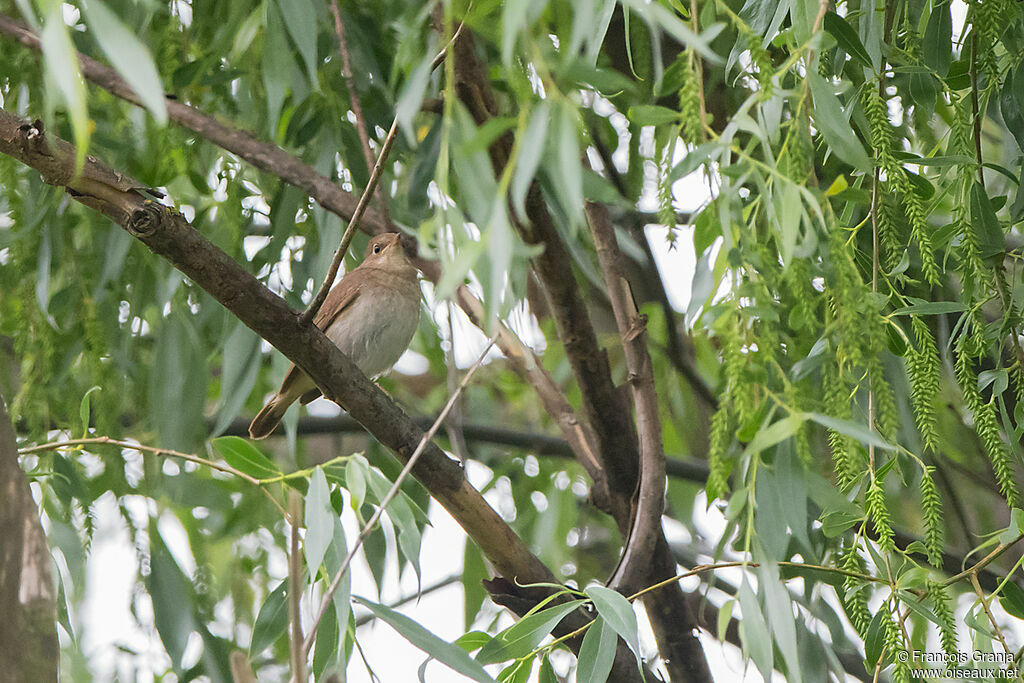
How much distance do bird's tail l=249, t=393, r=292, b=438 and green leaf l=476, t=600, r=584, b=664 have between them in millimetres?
1640

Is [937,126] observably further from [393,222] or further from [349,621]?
[349,621]

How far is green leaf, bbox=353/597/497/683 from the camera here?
1.58 metres

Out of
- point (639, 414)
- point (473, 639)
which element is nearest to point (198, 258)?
point (473, 639)

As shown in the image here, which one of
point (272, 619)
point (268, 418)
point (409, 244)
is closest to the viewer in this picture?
point (272, 619)

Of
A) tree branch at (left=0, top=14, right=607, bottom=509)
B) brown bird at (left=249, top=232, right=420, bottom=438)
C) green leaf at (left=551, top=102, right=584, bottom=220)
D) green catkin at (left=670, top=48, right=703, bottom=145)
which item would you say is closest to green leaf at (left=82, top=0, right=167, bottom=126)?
green leaf at (left=551, top=102, right=584, bottom=220)

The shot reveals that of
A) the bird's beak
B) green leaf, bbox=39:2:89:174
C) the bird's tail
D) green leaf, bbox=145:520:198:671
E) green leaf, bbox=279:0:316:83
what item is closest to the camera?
green leaf, bbox=39:2:89:174

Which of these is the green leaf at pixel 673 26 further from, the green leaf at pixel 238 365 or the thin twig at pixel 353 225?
the green leaf at pixel 238 365

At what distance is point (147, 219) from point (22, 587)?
1.96 feet

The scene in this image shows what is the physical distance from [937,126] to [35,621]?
8.24 feet

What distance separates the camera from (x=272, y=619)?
72.6 inches

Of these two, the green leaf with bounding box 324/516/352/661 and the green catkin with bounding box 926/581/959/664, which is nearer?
the green catkin with bounding box 926/581/959/664

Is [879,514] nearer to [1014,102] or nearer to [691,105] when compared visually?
[691,105]

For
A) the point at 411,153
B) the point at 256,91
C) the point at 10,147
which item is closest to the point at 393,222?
the point at 411,153

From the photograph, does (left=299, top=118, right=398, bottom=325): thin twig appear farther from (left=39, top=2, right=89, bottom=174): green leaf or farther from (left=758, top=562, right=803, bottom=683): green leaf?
(left=758, top=562, right=803, bottom=683): green leaf
